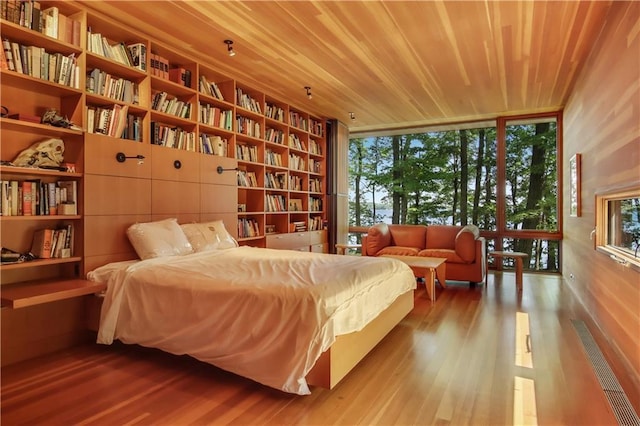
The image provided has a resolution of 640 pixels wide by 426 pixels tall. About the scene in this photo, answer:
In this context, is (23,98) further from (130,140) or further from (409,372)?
(409,372)

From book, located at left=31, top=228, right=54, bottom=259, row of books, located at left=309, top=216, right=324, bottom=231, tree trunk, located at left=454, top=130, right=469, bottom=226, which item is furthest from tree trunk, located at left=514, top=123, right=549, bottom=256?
book, located at left=31, top=228, right=54, bottom=259

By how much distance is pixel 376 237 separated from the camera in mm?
5574

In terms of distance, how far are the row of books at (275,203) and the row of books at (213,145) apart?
39.8 inches

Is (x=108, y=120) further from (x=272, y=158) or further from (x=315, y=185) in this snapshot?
(x=315, y=185)

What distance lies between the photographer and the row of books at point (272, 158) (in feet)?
16.6

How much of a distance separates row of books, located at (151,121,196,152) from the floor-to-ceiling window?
4.55m

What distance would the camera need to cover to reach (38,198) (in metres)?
2.61

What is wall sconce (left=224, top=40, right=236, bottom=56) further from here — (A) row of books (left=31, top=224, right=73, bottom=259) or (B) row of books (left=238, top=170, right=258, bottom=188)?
(A) row of books (left=31, top=224, right=73, bottom=259)

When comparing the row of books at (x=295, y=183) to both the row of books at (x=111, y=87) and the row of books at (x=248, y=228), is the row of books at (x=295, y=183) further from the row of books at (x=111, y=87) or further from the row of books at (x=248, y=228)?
the row of books at (x=111, y=87)

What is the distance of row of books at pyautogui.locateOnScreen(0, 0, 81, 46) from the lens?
2.45 m

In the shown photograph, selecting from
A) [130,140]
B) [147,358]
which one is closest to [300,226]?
[130,140]

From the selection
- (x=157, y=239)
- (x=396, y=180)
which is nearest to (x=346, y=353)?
(x=157, y=239)

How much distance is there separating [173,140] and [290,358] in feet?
8.78

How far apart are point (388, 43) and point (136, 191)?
8.78 feet
